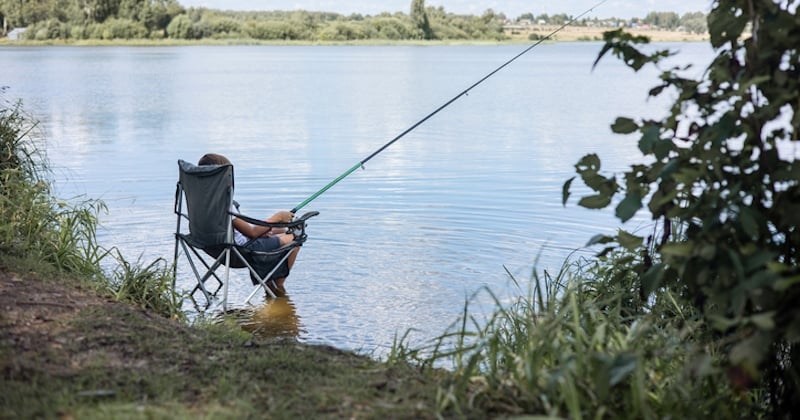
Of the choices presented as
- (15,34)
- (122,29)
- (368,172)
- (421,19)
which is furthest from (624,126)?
(421,19)

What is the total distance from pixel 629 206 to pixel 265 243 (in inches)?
131

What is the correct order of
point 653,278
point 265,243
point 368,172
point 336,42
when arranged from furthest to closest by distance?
point 336,42 < point 368,172 < point 265,243 < point 653,278

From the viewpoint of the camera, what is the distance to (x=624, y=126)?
325cm

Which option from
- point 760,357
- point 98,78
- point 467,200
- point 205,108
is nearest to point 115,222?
point 467,200

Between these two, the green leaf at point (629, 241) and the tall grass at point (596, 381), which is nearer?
the tall grass at point (596, 381)

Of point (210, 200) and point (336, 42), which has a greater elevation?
point (210, 200)

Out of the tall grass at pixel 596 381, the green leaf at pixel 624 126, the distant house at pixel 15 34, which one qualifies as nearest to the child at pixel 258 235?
the tall grass at pixel 596 381

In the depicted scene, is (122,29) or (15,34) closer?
(15,34)

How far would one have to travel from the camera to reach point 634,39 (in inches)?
126

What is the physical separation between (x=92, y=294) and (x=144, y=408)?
2.03 m

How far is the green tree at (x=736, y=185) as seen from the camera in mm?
2721

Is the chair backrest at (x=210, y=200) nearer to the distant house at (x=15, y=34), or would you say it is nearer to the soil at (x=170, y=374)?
the soil at (x=170, y=374)

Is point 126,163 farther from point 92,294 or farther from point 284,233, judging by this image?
point 92,294

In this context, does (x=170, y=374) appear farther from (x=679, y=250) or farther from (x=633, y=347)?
(x=679, y=250)
